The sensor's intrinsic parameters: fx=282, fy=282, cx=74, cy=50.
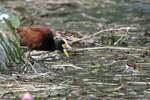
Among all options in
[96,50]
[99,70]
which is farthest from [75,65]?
[96,50]

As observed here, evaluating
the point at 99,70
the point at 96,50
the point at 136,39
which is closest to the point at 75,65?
the point at 99,70

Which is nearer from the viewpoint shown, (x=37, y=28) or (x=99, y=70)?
(x=99, y=70)

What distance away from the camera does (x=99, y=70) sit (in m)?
3.97

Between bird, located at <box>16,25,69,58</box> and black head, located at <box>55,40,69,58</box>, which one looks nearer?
black head, located at <box>55,40,69,58</box>

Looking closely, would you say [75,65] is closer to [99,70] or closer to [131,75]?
[99,70]

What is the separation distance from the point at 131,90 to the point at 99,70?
909mm

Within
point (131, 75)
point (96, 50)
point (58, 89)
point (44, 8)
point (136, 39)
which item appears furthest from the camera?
point (44, 8)

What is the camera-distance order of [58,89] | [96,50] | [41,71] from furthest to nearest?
[96,50] → [41,71] → [58,89]

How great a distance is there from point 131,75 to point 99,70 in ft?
1.76

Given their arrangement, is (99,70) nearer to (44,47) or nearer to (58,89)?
(58,89)

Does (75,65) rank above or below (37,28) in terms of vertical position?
below

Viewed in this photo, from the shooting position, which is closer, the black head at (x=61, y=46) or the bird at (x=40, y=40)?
the black head at (x=61, y=46)

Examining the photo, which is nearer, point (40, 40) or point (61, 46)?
point (61, 46)

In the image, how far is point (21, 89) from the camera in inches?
123
